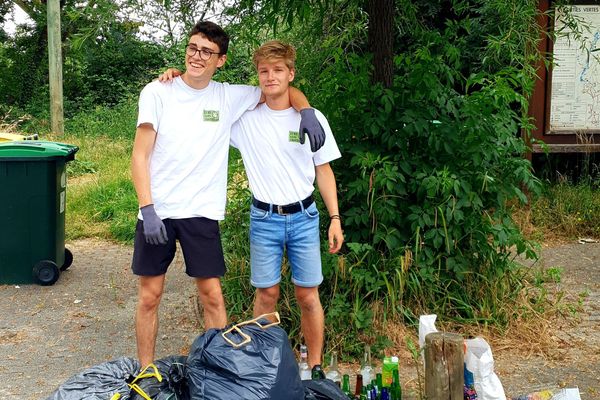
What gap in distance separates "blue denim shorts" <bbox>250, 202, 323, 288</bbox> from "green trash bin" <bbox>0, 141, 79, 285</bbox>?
310 centimetres

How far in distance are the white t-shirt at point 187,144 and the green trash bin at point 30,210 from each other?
2.90 meters

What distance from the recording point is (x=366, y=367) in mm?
4289

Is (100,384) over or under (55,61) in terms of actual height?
under

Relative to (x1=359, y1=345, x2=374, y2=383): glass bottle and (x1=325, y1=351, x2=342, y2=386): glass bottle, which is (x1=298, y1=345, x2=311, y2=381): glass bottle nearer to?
(x1=325, y1=351, x2=342, y2=386): glass bottle

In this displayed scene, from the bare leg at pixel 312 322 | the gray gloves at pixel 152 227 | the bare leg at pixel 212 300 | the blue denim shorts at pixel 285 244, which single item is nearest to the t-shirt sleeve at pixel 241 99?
the blue denim shorts at pixel 285 244

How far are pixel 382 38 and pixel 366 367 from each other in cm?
238

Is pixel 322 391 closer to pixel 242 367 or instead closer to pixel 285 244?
pixel 242 367

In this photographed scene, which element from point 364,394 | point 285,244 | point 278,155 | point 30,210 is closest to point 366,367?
point 364,394

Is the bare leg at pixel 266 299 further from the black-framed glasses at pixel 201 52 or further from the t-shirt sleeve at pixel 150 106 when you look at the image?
the black-framed glasses at pixel 201 52

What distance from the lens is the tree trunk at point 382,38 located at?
543 cm

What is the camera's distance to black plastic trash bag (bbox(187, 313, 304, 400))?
3250 millimetres

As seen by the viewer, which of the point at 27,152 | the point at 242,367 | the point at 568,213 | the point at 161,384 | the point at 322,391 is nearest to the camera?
the point at 242,367

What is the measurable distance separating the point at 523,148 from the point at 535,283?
105cm

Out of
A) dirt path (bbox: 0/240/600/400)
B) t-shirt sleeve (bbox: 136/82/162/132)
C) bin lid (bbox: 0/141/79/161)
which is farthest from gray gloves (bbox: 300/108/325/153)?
bin lid (bbox: 0/141/79/161)
